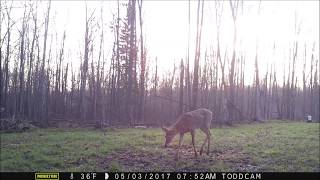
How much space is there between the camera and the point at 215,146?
15.5 m

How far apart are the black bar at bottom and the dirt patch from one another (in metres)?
0.93

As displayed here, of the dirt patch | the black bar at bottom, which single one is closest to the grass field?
the dirt patch

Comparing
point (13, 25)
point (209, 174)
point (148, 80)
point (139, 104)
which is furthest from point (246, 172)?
point (148, 80)

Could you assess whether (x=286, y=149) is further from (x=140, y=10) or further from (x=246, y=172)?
(x=140, y=10)

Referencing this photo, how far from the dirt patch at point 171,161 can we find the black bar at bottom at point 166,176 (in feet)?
3.06

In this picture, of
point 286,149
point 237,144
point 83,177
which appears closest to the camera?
point 83,177

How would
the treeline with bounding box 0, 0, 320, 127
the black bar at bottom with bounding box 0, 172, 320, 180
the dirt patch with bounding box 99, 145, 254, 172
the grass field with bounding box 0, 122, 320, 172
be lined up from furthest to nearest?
the treeline with bounding box 0, 0, 320, 127 < the grass field with bounding box 0, 122, 320, 172 < the dirt patch with bounding box 99, 145, 254, 172 < the black bar at bottom with bounding box 0, 172, 320, 180

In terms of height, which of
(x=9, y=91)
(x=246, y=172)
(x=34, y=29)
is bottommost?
(x=246, y=172)

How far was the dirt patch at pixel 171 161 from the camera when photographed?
451 inches

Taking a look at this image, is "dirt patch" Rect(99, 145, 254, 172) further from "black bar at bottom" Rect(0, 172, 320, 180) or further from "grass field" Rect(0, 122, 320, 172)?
"black bar at bottom" Rect(0, 172, 320, 180)

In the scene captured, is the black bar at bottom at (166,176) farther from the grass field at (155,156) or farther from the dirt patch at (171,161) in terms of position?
the dirt patch at (171,161)

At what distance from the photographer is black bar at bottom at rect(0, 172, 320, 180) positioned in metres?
9.75

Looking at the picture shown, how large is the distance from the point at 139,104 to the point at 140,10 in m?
7.86

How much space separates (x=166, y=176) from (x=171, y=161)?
2.41 m
